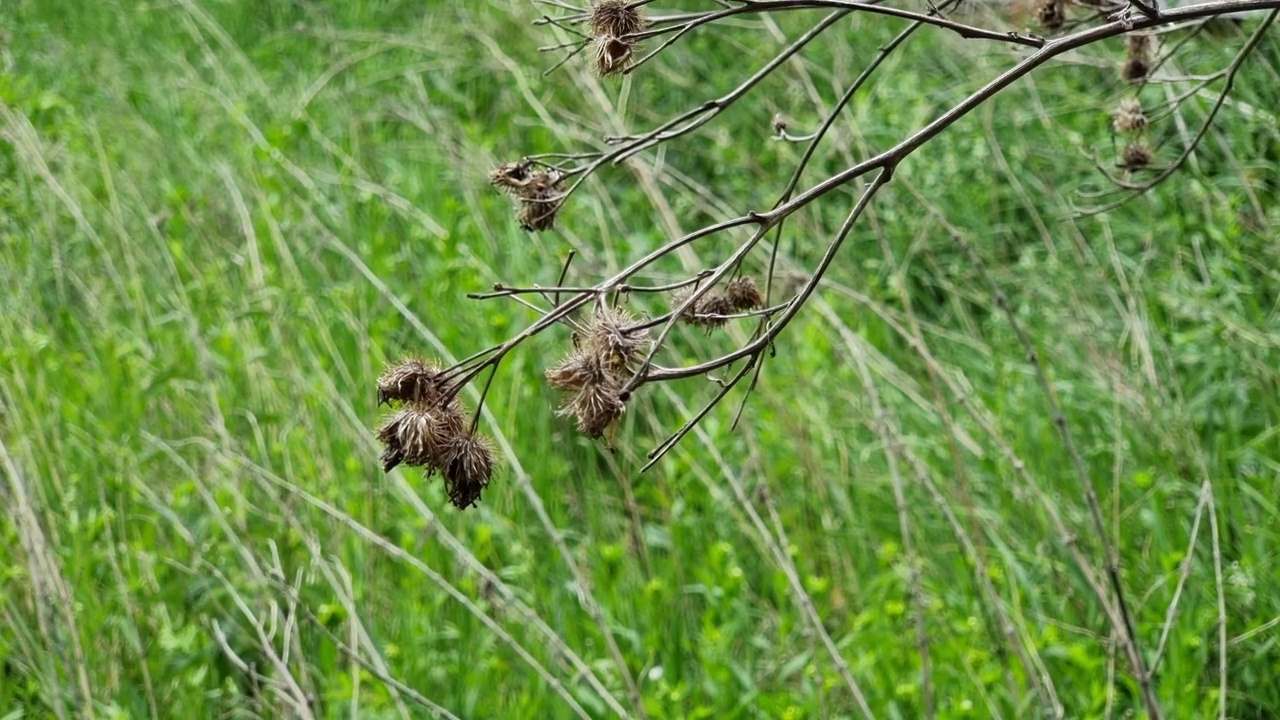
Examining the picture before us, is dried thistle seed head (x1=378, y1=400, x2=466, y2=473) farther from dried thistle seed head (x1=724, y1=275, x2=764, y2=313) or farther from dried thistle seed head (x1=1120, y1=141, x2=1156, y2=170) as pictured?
dried thistle seed head (x1=1120, y1=141, x2=1156, y2=170)

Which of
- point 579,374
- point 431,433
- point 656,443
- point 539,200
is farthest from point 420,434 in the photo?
point 656,443

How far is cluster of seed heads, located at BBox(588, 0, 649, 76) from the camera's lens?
4.66 ft

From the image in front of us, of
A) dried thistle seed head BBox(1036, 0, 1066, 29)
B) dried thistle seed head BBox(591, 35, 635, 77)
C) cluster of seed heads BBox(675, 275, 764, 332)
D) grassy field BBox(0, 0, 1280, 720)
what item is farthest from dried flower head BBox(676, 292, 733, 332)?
grassy field BBox(0, 0, 1280, 720)

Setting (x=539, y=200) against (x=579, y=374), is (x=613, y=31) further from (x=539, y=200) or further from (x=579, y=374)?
(x=579, y=374)

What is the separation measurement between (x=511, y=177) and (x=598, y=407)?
0.49 meters

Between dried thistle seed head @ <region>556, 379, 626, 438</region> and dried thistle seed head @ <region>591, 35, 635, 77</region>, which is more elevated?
dried thistle seed head @ <region>591, 35, 635, 77</region>

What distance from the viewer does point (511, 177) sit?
1643mm

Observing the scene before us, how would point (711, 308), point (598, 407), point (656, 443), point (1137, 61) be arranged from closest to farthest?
point (598, 407)
point (711, 308)
point (1137, 61)
point (656, 443)

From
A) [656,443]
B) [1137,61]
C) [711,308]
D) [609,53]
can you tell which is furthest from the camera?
[656,443]

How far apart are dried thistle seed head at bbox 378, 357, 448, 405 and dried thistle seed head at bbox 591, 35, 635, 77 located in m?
0.39

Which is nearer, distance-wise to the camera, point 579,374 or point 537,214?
point 579,374

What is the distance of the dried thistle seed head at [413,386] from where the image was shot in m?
1.29

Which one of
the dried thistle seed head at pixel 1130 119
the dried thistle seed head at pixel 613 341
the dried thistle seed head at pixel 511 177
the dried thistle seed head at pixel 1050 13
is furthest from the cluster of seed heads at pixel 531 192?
the dried thistle seed head at pixel 1130 119

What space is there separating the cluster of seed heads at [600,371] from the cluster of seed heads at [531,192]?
1.13 ft
